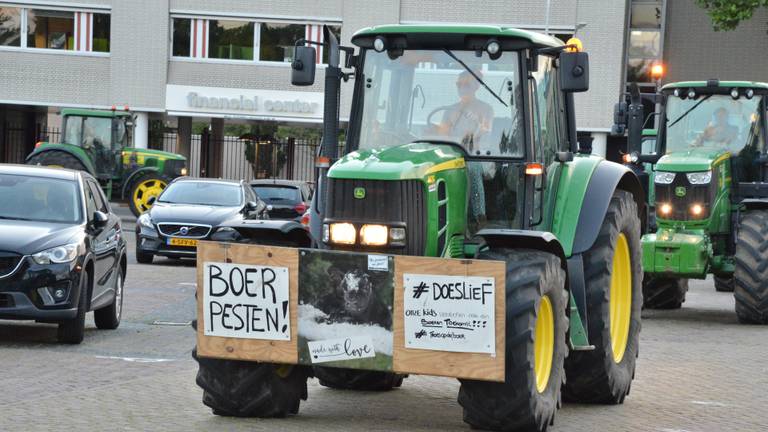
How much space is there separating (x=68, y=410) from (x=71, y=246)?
4.38m

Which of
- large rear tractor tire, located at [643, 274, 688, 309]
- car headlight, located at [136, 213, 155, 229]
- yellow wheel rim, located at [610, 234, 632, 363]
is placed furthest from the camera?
car headlight, located at [136, 213, 155, 229]

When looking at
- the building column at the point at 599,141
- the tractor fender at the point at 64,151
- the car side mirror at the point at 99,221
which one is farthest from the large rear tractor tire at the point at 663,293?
the building column at the point at 599,141

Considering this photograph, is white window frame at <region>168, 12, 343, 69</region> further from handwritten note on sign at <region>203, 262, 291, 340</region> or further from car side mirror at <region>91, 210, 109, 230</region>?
handwritten note on sign at <region>203, 262, 291, 340</region>

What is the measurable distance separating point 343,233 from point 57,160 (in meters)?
31.3

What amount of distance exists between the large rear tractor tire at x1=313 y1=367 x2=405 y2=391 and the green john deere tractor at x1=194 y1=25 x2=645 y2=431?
13 mm

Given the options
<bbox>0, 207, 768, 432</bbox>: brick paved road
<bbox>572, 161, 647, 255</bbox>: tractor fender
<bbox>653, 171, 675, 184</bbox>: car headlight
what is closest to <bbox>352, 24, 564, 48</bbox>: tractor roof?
<bbox>572, 161, 647, 255</bbox>: tractor fender

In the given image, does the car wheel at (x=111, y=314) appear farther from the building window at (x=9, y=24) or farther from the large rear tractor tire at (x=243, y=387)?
the building window at (x=9, y=24)

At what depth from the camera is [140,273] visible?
24.1m

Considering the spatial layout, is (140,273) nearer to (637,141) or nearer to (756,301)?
(637,141)

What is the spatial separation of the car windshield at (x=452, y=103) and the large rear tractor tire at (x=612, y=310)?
1245mm

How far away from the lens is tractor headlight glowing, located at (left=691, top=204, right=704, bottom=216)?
62.0 ft

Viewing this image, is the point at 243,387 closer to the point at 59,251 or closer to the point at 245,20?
the point at 59,251

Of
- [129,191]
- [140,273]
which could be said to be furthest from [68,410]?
[129,191]

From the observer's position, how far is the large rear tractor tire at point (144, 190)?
3966 centimetres
